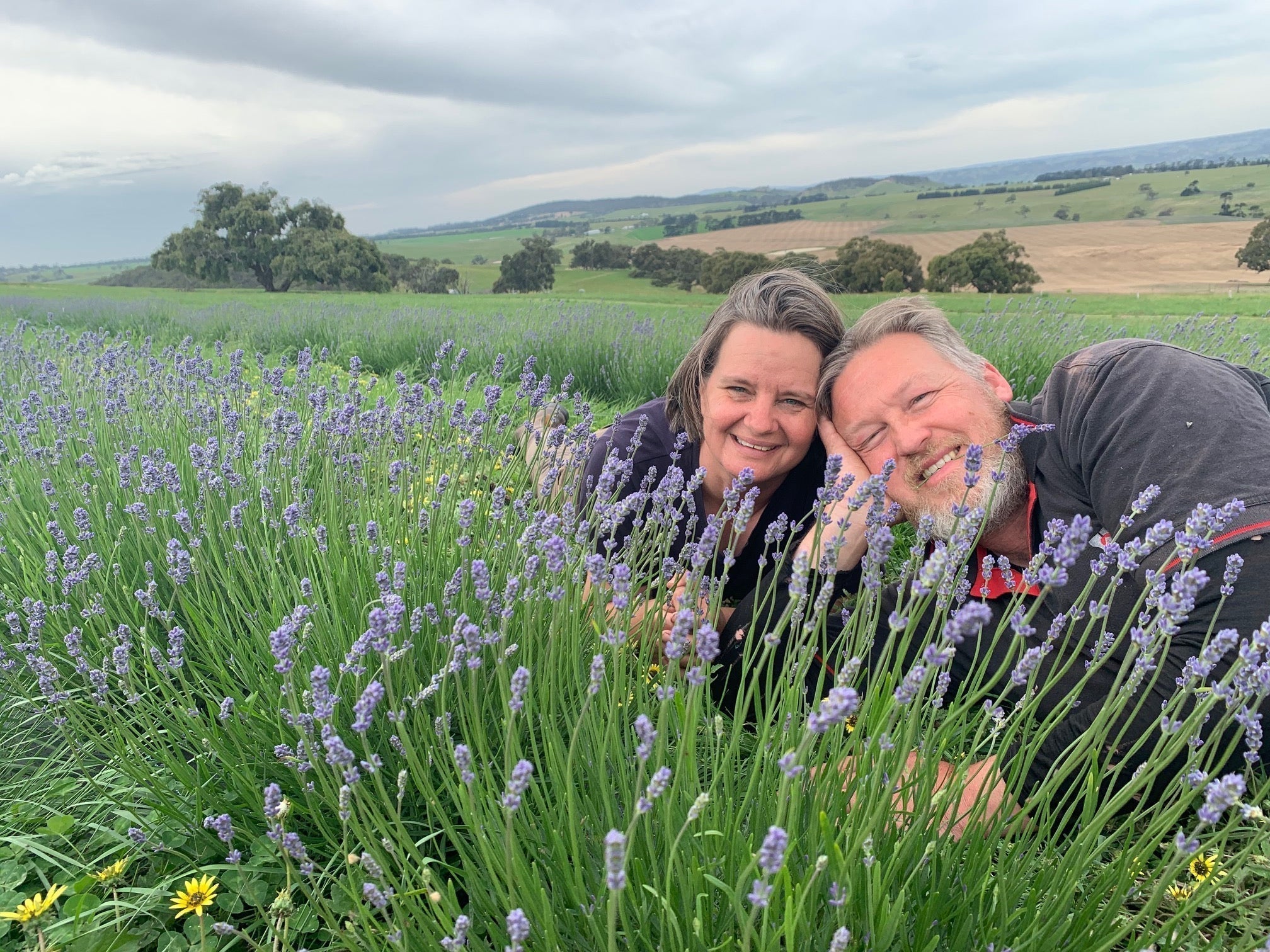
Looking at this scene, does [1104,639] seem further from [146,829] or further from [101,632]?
[101,632]

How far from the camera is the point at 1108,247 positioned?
26078mm

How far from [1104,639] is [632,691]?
101 cm

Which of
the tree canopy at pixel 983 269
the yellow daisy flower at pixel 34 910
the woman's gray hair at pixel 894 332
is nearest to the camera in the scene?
the yellow daisy flower at pixel 34 910

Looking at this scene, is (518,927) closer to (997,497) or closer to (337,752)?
(337,752)

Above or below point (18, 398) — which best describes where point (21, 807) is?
below

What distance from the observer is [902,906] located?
1013mm

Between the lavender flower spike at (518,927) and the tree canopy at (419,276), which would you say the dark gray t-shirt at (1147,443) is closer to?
the lavender flower spike at (518,927)

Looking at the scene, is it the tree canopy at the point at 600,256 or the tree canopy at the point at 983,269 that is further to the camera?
the tree canopy at the point at 600,256

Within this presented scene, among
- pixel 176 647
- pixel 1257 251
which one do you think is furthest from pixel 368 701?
pixel 1257 251

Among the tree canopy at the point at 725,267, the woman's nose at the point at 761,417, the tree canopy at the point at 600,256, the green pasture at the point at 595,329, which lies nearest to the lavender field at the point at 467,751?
the woman's nose at the point at 761,417

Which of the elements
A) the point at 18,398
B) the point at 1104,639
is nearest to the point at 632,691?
the point at 1104,639

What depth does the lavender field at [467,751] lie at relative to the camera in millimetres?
1086

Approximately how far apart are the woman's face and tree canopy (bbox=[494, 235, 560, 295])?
38842mm

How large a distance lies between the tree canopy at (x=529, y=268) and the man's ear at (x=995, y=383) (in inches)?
1538
